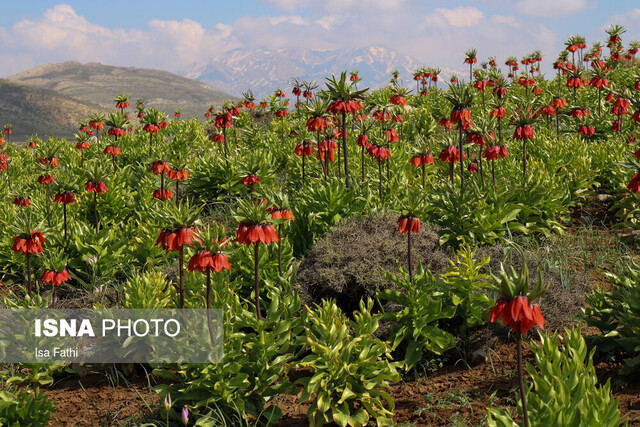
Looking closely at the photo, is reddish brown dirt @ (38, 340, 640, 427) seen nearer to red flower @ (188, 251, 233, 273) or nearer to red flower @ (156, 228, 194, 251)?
red flower @ (188, 251, 233, 273)

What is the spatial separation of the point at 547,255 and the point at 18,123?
4612 inches

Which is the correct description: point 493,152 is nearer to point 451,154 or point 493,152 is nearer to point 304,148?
point 451,154

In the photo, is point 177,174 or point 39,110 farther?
point 39,110

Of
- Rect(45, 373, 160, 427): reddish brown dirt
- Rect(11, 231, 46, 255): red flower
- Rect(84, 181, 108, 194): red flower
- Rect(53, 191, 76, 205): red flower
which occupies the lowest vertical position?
Rect(45, 373, 160, 427): reddish brown dirt
